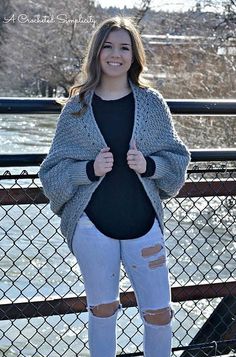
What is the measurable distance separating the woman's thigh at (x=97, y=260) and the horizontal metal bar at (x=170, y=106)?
612 millimetres

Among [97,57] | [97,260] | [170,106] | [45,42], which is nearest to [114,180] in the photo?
[97,260]

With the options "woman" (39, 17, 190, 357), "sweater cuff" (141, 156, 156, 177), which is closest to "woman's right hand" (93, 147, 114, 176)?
"woman" (39, 17, 190, 357)

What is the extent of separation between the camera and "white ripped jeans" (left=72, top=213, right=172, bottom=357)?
9.12 ft

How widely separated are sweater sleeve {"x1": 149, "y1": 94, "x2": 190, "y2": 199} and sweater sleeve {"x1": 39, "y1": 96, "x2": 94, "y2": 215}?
11.0 inches

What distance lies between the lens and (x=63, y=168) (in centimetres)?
281

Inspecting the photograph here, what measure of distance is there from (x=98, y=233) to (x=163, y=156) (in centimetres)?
38

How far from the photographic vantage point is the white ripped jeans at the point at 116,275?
9.12 feet

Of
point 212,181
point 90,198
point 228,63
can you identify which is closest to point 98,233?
point 90,198

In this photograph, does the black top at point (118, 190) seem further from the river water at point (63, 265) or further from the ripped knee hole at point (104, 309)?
the river water at point (63, 265)

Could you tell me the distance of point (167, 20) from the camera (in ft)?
77.2

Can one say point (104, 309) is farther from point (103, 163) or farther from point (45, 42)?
point (45, 42)

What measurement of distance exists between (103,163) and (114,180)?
4.1 inches

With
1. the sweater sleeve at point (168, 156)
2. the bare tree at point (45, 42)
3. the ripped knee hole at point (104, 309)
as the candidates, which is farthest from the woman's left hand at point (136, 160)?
the bare tree at point (45, 42)

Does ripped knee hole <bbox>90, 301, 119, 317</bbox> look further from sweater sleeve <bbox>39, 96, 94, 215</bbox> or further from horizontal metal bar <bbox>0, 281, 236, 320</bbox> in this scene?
horizontal metal bar <bbox>0, 281, 236, 320</bbox>
